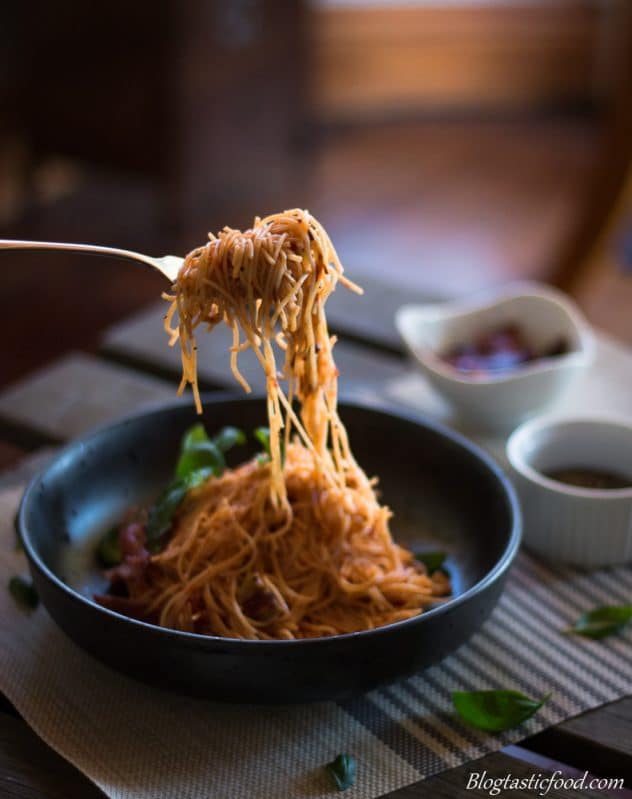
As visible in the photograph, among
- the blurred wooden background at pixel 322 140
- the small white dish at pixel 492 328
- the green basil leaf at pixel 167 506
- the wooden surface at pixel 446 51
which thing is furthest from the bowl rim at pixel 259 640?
the wooden surface at pixel 446 51

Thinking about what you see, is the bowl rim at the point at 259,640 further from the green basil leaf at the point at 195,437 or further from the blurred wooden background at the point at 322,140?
the blurred wooden background at the point at 322,140

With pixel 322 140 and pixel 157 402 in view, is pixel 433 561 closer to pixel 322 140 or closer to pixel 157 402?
pixel 157 402

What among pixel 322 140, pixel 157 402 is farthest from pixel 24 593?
pixel 322 140

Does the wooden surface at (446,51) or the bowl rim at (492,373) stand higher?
the bowl rim at (492,373)

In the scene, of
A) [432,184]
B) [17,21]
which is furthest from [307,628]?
[432,184]

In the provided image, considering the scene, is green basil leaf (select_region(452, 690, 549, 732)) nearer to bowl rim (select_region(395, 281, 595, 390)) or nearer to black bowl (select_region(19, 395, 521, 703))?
black bowl (select_region(19, 395, 521, 703))

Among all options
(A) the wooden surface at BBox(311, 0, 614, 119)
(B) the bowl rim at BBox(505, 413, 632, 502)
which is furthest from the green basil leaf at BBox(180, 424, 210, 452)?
(A) the wooden surface at BBox(311, 0, 614, 119)
